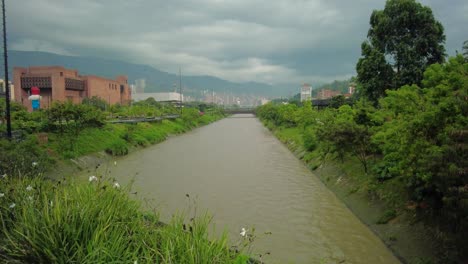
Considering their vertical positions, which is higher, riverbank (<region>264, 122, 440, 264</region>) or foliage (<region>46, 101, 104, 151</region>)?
foliage (<region>46, 101, 104, 151</region>)

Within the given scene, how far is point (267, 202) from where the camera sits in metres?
14.9

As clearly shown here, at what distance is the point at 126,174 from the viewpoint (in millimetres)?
21609

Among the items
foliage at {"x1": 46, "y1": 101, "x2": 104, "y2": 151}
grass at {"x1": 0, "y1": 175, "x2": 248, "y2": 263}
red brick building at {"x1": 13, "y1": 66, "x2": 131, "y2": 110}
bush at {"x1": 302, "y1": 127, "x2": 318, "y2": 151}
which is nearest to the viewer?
grass at {"x1": 0, "y1": 175, "x2": 248, "y2": 263}

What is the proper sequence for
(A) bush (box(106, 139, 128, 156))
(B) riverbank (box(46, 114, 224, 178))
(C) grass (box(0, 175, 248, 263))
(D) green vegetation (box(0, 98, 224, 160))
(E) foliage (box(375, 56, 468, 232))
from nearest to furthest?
1. (C) grass (box(0, 175, 248, 263))
2. (E) foliage (box(375, 56, 468, 232))
3. (B) riverbank (box(46, 114, 224, 178))
4. (D) green vegetation (box(0, 98, 224, 160))
5. (A) bush (box(106, 139, 128, 156))

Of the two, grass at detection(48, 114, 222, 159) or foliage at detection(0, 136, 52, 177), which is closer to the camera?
foliage at detection(0, 136, 52, 177)

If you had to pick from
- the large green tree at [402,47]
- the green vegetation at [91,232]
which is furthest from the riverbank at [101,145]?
the large green tree at [402,47]

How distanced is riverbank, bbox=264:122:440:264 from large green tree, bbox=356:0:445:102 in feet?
26.6

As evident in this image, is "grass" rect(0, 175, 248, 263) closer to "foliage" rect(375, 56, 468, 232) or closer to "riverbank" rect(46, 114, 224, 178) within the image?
"foliage" rect(375, 56, 468, 232)

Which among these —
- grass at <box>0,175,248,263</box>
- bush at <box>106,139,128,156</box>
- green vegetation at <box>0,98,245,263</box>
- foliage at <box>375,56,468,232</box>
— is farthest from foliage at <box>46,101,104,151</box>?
foliage at <box>375,56,468,232</box>

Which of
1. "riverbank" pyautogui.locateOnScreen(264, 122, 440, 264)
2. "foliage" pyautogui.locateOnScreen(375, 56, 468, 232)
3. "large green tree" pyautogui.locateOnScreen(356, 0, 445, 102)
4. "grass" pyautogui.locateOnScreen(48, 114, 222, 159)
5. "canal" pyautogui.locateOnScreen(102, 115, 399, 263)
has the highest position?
"large green tree" pyautogui.locateOnScreen(356, 0, 445, 102)

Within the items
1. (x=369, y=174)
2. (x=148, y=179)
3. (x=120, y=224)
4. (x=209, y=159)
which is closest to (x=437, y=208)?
(x=369, y=174)

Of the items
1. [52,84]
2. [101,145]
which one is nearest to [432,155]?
[101,145]

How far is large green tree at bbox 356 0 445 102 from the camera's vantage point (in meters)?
23.3

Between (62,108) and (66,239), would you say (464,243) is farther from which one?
(62,108)
